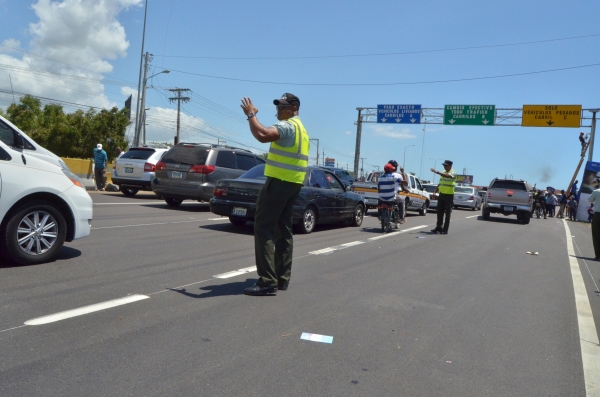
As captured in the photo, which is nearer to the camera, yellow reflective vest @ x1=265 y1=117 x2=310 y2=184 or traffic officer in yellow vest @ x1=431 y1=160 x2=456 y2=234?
yellow reflective vest @ x1=265 y1=117 x2=310 y2=184

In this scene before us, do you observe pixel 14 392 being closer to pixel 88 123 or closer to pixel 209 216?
pixel 209 216

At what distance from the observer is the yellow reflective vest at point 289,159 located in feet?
17.9

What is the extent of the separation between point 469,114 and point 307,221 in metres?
27.7

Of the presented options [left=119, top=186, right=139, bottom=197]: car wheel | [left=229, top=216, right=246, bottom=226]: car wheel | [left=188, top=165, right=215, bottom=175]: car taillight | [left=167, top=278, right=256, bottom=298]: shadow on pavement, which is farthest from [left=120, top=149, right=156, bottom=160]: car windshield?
[left=167, top=278, right=256, bottom=298]: shadow on pavement

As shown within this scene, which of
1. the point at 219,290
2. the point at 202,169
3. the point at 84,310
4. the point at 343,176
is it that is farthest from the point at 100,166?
the point at 84,310

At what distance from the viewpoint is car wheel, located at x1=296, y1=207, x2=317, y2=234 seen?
11.1 meters

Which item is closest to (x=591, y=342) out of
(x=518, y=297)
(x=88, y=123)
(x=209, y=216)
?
(x=518, y=297)

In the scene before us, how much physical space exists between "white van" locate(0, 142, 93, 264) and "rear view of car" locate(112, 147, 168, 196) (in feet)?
35.9

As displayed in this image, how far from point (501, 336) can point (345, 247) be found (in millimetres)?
4938

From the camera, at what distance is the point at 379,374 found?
369 cm

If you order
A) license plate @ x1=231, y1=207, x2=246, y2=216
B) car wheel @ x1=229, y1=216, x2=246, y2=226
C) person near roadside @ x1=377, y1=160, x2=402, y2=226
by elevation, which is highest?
person near roadside @ x1=377, y1=160, x2=402, y2=226

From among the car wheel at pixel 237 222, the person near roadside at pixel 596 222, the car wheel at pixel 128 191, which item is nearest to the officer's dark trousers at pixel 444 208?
the person near roadside at pixel 596 222

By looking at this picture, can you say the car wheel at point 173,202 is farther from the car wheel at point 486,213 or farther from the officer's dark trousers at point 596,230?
the car wheel at point 486,213

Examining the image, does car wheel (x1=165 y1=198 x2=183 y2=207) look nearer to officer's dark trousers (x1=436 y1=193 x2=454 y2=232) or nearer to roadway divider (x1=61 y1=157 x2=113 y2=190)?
roadway divider (x1=61 y1=157 x2=113 y2=190)
